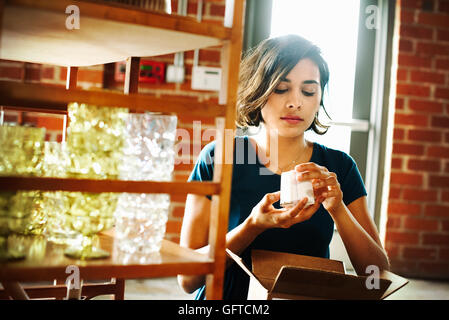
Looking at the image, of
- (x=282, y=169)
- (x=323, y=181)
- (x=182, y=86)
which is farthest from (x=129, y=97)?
(x=182, y=86)

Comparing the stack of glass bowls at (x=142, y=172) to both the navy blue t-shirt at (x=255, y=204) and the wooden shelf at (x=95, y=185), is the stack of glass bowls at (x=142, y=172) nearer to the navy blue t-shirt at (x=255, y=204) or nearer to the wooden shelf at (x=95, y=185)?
the wooden shelf at (x=95, y=185)

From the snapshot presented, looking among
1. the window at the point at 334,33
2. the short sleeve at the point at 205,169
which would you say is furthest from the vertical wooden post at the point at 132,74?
the window at the point at 334,33

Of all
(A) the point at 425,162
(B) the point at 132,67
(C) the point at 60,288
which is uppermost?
(B) the point at 132,67

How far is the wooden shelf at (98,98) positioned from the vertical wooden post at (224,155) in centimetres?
2

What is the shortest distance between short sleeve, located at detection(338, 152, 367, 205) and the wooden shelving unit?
70cm

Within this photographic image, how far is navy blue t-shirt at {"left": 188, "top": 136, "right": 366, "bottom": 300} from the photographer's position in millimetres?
1176

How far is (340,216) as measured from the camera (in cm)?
111

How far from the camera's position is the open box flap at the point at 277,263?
2.67 ft

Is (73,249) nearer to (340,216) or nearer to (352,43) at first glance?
(340,216)

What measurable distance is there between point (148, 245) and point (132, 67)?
48 centimetres

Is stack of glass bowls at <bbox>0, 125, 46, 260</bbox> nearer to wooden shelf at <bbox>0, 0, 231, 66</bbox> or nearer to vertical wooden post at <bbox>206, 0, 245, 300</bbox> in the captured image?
wooden shelf at <bbox>0, 0, 231, 66</bbox>

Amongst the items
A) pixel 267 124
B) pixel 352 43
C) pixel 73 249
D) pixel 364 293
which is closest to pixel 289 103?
pixel 267 124

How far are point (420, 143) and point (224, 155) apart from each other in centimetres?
232

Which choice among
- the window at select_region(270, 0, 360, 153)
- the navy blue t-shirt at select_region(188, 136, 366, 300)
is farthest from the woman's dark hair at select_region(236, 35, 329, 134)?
the window at select_region(270, 0, 360, 153)
